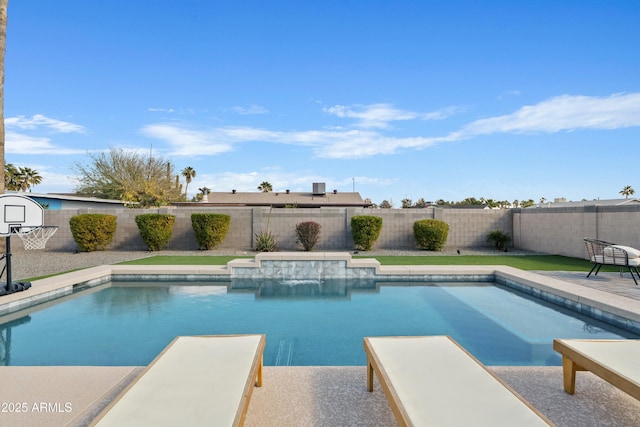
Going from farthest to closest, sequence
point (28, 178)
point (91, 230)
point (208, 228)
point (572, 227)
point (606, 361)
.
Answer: point (28, 178) → point (208, 228) → point (91, 230) → point (572, 227) → point (606, 361)

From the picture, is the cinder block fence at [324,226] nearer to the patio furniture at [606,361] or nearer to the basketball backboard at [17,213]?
the basketball backboard at [17,213]

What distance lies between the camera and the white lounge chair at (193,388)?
214 centimetres

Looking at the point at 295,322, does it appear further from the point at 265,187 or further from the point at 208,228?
the point at 265,187

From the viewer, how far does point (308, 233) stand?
14.6 metres

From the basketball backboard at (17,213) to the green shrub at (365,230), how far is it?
420 inches

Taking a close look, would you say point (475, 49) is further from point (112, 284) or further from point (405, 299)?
point (112, 284)

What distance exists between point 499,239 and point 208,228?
12865 mm

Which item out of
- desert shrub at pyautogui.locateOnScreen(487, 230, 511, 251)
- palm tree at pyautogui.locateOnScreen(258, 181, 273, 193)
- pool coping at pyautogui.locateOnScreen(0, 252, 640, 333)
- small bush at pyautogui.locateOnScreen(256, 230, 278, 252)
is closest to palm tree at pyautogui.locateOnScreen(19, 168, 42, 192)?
palm tree at pyautogui.locateOnScreen(258, 181, 273, 193)

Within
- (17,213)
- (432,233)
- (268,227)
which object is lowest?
(432,233)

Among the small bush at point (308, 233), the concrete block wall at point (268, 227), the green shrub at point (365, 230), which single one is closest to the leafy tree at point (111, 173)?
the concrete block wall at point (268, 227)

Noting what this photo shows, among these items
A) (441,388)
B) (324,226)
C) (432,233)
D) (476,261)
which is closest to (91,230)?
(324,226)

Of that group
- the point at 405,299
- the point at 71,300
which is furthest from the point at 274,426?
the point at 71,300

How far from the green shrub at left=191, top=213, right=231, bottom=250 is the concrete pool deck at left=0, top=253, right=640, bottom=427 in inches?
442

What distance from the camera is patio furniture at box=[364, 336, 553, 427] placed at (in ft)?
6.96
